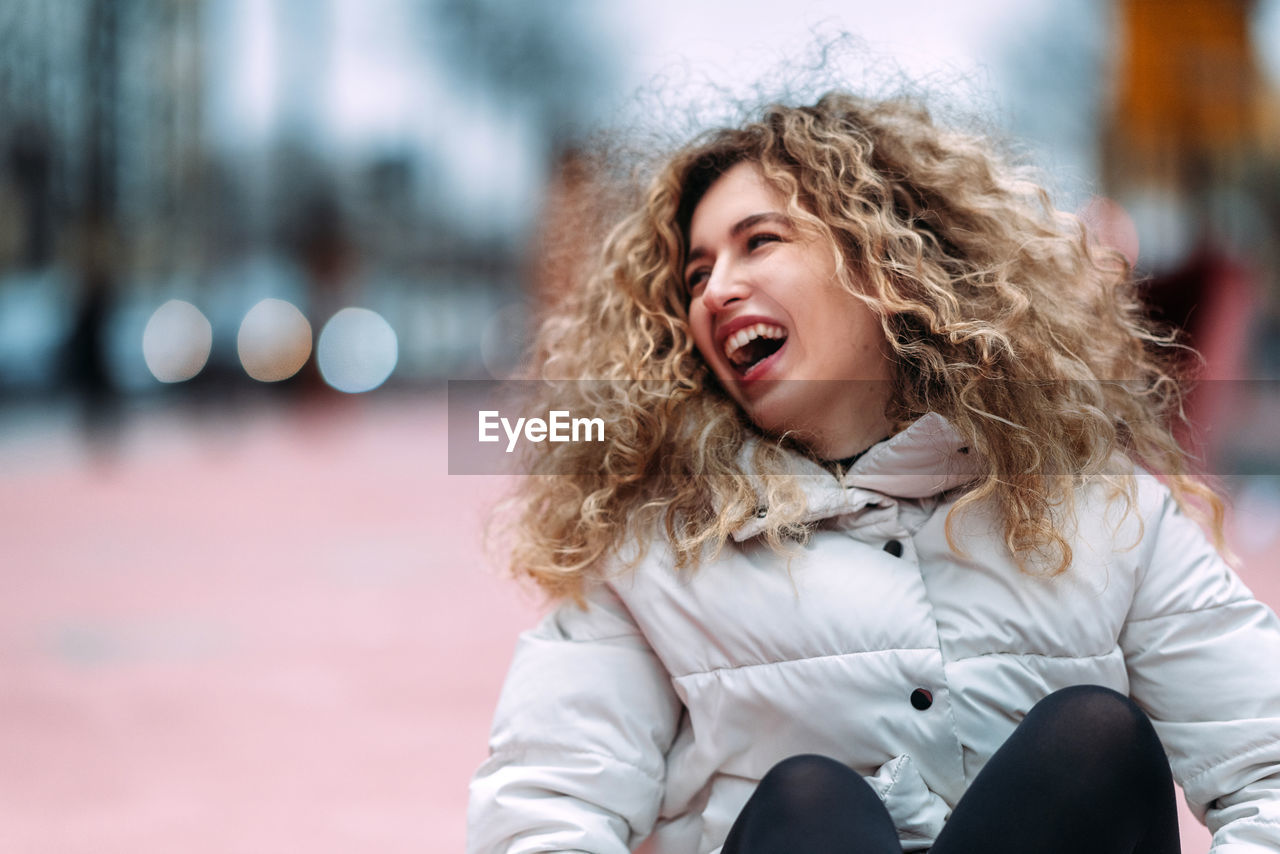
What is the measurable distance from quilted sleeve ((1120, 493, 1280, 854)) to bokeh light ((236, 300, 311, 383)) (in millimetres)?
23179

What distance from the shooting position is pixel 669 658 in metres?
1.64

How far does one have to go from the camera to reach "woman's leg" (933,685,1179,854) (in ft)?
4.36

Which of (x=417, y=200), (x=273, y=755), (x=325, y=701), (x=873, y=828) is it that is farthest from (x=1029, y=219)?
(x=417, y=200)

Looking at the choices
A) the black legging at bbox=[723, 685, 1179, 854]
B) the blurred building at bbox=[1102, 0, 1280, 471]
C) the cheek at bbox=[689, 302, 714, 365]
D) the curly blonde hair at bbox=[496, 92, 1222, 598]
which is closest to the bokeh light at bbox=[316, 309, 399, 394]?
the blurred building at bbox=[1102, 0, 1280, 471]

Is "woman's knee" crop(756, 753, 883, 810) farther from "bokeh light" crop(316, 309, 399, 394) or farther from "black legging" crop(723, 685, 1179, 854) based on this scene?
"bokeh light" crop(316, 309, 399, 394)

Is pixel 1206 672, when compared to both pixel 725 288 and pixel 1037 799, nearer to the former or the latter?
pixel 1037 799

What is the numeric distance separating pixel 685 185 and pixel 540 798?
0.97 m

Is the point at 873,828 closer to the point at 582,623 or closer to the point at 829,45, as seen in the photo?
the point at 582,623

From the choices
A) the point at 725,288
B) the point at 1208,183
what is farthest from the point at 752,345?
the point at 1208,183

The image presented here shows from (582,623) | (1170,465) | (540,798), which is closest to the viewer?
(540,798)

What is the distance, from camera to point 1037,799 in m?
1.34

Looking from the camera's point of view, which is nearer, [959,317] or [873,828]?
[873,828]

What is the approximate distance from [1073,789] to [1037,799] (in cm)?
4

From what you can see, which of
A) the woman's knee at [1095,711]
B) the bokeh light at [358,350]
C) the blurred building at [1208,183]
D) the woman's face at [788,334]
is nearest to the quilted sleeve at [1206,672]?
the woman's knee at [1095,711]
